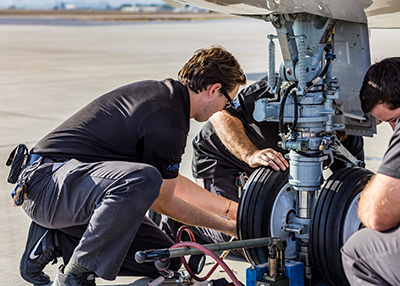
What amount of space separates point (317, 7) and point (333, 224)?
2.69 feet

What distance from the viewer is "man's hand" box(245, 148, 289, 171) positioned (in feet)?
9.20

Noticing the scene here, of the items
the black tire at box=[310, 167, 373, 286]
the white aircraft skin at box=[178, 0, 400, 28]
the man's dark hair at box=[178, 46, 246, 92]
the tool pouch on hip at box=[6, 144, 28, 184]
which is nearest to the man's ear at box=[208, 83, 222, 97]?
the man's dark hair at box=[178, 46, 246, 92]

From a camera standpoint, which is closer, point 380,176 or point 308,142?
point 380,176

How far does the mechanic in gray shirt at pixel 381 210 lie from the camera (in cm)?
191

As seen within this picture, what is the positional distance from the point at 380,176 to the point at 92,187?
43.9 inches

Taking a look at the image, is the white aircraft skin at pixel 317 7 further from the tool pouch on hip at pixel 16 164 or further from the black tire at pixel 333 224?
the tool pouch on hip at pixel 16 164

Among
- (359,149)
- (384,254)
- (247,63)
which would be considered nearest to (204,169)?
(359,149)

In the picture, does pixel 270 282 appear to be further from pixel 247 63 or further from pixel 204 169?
pixel 247 63

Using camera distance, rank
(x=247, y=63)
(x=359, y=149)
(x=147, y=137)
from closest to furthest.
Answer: (x=147, y=137) < (x=359, y=149) < (x=247, y=63)

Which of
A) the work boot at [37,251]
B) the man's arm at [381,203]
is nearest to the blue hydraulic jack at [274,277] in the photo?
the man's arm at [381,203]

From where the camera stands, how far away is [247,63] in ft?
42.5

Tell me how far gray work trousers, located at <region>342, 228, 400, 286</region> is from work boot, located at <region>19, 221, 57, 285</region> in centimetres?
129

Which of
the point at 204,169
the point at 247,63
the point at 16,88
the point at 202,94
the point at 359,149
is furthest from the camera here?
the point at 247,63

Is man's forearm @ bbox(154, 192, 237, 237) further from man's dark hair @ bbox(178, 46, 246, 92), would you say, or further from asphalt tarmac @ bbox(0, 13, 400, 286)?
man's dark hair @ bbox(178, 46, 246, 92)
